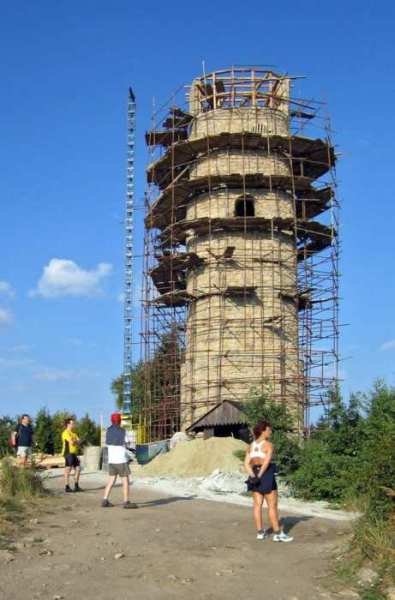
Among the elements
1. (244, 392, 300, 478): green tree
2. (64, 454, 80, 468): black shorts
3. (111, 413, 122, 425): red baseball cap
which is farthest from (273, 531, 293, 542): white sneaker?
(244, 392, 300, 478): green tree

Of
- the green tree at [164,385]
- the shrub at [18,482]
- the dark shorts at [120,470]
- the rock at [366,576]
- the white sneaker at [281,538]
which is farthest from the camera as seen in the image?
the green tree at [164,385]

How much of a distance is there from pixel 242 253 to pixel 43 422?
77.7ft

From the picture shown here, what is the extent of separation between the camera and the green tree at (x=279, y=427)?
18562 mm

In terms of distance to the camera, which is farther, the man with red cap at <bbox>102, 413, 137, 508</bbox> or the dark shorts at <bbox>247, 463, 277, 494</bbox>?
the man with red cap at <bbox>102, 413, 137, 508</bbox>

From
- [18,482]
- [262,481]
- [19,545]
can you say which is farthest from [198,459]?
[19,545]

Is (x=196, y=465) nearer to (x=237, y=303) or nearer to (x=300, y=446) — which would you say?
(x=300, y=446)

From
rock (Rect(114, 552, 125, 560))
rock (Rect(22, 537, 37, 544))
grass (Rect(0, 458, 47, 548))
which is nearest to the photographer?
rock (Rect(114, 552, 125, 560))

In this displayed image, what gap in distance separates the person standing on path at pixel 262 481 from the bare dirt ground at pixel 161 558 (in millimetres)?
217

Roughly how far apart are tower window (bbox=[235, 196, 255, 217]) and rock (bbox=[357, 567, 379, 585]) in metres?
27.5

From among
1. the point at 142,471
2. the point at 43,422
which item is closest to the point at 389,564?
the point at 142,471

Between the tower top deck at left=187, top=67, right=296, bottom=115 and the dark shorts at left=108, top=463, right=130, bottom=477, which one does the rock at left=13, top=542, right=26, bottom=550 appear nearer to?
the dark shorts at left=108, top=463, right=130, bottom=477

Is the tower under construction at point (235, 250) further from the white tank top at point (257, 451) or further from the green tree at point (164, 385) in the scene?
the white tank top at point (257, 451)

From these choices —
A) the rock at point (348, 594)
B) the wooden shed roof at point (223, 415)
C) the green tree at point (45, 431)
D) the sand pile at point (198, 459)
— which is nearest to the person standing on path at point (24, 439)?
the sand pile at point (198, 459)

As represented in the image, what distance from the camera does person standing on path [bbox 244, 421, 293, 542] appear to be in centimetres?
Answer: 976
